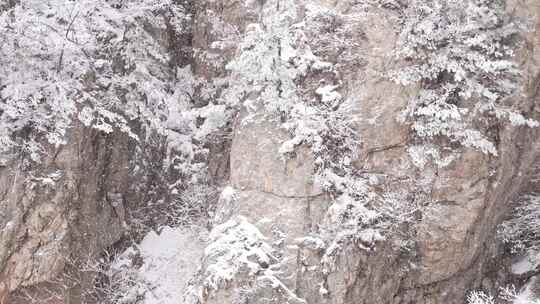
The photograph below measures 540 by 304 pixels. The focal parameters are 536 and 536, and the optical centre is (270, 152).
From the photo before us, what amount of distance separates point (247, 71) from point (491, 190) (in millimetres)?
3774

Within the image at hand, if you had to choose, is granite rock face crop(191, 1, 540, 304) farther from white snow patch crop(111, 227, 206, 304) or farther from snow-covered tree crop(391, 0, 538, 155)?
white snow patch crop(111, 227, 206, 304)

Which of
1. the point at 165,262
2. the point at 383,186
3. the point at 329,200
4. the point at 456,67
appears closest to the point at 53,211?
the point at 165,262

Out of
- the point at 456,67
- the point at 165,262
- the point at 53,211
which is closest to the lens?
the point at 456,67

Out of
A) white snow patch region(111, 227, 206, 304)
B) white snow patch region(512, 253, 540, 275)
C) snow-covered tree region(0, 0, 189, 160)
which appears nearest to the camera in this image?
snow-covered tree region(0, 0, 189, 160)

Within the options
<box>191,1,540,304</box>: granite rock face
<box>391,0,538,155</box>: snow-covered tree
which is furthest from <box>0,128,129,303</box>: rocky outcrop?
<box>391,0,538,155</box>: snow-covered tree

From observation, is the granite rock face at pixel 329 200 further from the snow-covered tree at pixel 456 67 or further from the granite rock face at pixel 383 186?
the snow-covered tree at pixel 456 67

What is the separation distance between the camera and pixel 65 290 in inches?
330

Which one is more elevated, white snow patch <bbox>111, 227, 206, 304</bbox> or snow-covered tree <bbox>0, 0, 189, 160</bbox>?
snow-covered tree <bbox>0, 0, 189, 160</bbox>

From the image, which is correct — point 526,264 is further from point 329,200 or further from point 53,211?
point 53,211

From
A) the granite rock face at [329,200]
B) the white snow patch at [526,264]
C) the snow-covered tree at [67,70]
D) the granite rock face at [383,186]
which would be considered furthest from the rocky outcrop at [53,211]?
the white snow patch at [526,264]

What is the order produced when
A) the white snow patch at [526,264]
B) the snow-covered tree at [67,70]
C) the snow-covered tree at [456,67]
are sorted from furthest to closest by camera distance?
the white snow patch at [526,264] → the snow-covered tree at [67,70] → the snow-covered tree at [456,67]

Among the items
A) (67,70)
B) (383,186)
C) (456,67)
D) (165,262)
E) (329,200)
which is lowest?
(165,262)

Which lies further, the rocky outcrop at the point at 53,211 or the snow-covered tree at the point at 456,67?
the rocky outcrop at the point at 53,211

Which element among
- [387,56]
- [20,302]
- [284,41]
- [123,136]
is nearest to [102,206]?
[123,136]
